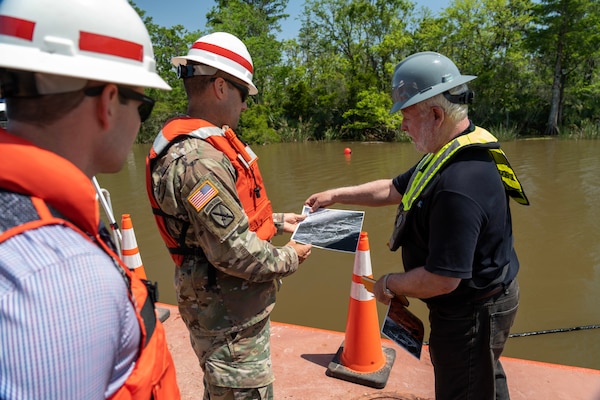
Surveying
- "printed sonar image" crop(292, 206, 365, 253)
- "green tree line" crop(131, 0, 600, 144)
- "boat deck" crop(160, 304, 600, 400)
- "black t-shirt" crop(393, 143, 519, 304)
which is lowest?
"boat deck" crop(160, 304, 600, 400)

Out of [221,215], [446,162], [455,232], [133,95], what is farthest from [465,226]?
[133,95]

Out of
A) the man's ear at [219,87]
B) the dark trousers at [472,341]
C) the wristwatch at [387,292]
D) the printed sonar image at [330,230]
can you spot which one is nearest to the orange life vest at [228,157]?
the man's ear at [219,87]

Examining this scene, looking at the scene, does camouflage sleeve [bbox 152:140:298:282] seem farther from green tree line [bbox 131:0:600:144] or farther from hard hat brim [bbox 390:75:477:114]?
green tree line [bbox 131:0:600:144]

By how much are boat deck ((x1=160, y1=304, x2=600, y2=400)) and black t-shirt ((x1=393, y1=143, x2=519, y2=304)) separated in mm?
1165

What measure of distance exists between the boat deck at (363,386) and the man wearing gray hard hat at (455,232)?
32.4 inches

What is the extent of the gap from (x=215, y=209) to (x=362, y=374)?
1.89 m

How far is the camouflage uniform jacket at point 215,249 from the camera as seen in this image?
1.79m

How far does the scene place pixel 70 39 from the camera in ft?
2.97

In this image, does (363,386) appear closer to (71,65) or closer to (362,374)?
(362,374)

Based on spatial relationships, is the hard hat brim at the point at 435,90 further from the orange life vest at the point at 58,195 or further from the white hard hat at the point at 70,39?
the orange life vest at the point at 58,195

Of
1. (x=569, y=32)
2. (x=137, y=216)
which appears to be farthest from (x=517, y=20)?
(x=137, y=216)

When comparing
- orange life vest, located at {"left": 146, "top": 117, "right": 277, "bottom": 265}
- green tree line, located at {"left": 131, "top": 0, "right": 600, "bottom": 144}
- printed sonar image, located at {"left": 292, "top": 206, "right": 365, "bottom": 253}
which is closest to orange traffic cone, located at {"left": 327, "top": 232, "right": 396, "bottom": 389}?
printed sonar image, located at {"left": 292, "top": 206, "right": 365, "bottom": 253}

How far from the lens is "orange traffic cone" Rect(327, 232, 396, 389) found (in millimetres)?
2980

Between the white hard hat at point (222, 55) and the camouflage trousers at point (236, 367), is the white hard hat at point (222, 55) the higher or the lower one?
the higher one
